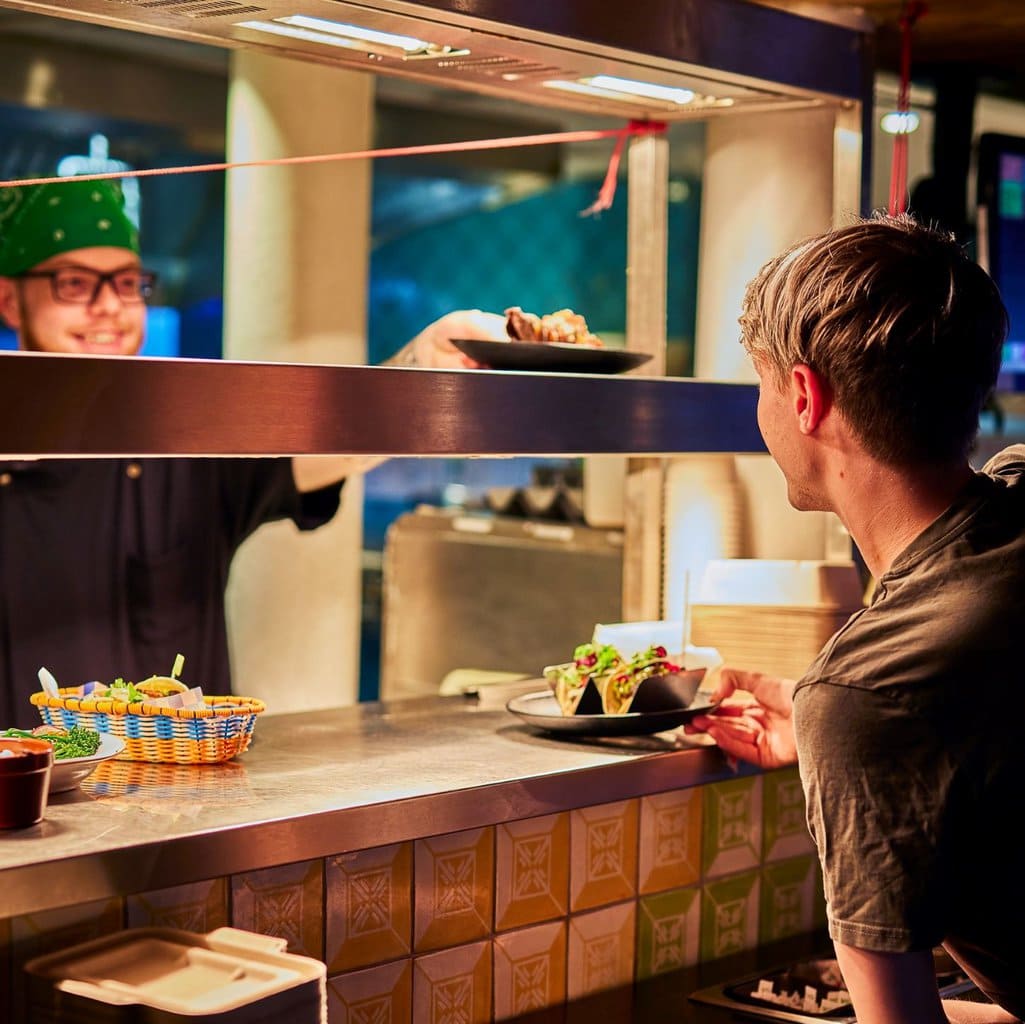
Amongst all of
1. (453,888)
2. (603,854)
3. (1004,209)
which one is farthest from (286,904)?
(1004,209)

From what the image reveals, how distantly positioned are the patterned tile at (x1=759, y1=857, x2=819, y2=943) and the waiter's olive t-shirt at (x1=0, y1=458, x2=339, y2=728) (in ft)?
3.99

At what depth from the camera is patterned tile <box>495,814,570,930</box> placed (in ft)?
6.48

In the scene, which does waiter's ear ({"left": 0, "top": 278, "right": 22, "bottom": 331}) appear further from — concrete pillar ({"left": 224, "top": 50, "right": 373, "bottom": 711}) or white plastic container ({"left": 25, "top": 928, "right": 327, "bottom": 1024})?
white plastic container ({"left": 25, "top": 928, "right": 327, "bottom": 1024})

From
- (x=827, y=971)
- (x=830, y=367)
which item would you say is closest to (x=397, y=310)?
(x=827, y=971)

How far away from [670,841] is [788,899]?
1.03ft

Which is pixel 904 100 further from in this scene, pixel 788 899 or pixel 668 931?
pixel 668 931

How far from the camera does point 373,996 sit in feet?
6.03

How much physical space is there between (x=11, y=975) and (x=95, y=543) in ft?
5.38

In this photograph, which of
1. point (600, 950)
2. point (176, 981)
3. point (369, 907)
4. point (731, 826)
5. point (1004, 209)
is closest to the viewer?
point (176, 981)

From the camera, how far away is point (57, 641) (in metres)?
3.02

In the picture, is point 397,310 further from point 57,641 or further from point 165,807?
point 165,807

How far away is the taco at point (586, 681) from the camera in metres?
2.13

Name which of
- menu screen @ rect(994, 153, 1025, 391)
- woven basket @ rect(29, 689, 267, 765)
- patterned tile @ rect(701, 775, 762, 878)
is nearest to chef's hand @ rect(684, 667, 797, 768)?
patterned tile @ rect(701, 775, 762, 878)

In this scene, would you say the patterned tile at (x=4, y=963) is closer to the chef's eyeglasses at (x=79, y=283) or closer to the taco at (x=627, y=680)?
the taco at (x=627, y=680)
